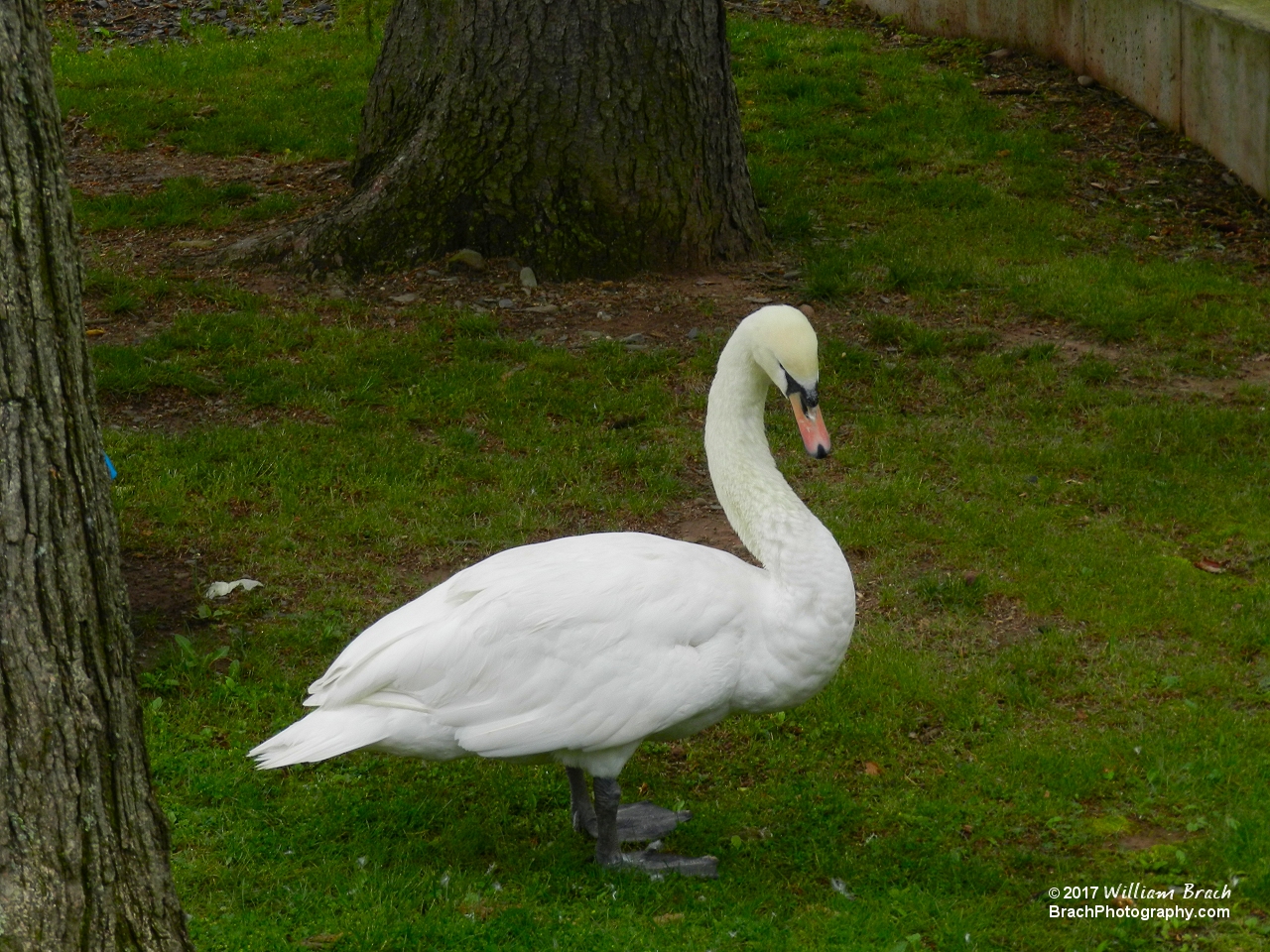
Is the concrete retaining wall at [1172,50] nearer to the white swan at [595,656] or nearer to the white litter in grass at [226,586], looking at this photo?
the white swan at [595,656]

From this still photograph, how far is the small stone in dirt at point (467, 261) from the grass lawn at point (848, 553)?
502 millimetres

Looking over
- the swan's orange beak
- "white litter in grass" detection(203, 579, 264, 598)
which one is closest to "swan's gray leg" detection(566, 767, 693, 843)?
the swan's orange beak

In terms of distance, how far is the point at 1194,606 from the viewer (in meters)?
5.67

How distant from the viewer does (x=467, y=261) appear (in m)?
8.70

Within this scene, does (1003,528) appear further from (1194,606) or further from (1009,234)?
(1009,234)

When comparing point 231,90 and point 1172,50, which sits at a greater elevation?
point 231,90

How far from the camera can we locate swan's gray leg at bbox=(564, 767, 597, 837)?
4473 mm

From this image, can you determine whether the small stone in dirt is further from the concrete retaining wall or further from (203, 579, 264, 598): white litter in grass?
the concrete retaining wall

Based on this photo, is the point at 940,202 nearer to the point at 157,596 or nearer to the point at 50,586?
the point at 157,596

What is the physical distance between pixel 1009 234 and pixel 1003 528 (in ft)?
13.0

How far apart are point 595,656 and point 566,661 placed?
0.09m

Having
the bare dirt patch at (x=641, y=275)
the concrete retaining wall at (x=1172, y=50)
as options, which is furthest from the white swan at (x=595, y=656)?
the concrete retaining wall at (x=1172, y=50)

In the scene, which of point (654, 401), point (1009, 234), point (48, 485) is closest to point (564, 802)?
point (48, 485)

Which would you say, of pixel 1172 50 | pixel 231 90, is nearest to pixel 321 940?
pixel 1172 50
